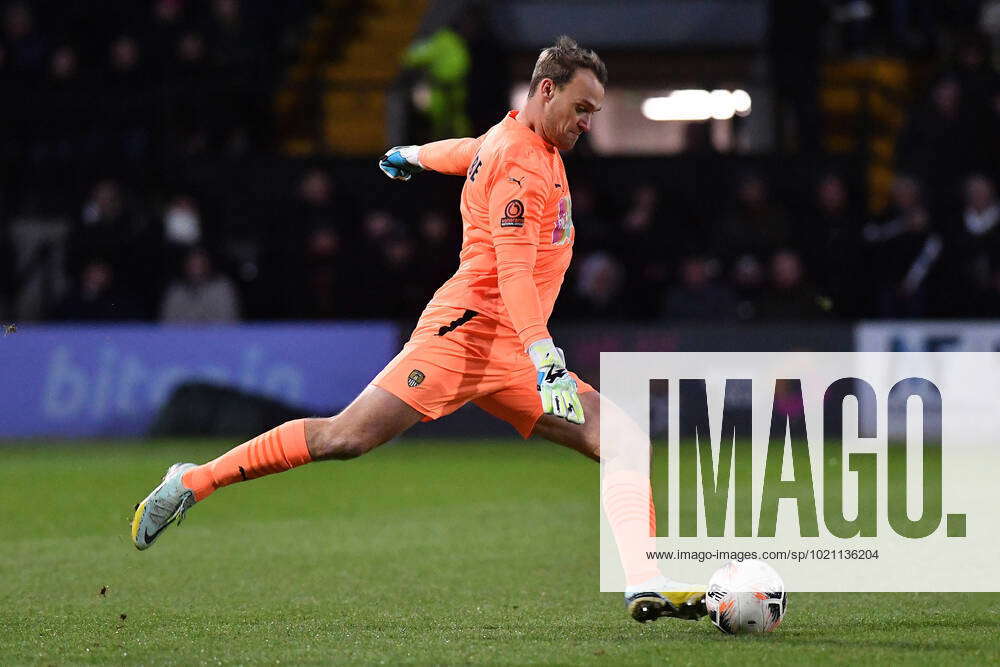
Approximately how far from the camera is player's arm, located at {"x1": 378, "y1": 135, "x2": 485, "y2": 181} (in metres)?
6.75

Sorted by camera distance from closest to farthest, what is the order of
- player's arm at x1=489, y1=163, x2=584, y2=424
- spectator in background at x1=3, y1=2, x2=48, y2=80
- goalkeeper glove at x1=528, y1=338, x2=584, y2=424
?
goalkeeper glove at x1=528, y1=338, x2=584, y2=424, player's arm at x1=489, y1=163, x2=584, y2=424, spectator in background at x1=3, y1=2, x2=48, y2=80

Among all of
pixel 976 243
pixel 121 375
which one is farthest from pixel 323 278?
pixel 976 243

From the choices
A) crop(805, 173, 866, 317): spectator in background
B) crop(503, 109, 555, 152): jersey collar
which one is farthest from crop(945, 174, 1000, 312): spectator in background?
crop(503, 109, 555, 152): jersey collar

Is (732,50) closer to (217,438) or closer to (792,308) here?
(792,308)

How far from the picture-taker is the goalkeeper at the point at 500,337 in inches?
241

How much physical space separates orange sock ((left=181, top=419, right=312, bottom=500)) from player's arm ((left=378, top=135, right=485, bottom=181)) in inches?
49.1

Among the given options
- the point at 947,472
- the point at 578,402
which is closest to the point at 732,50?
the point at 947,472

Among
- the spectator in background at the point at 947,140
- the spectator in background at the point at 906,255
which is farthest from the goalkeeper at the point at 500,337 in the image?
the spectator in background at the point at 947,140

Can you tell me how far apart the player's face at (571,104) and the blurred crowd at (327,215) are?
9317 mm

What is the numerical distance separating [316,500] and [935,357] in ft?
20.3

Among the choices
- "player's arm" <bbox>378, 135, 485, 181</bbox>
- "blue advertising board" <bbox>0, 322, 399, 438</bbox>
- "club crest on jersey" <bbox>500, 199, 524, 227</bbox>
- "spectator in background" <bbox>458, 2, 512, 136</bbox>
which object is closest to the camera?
"club crest on jersey" <bbox>500, 199, 524, 227</bbox>

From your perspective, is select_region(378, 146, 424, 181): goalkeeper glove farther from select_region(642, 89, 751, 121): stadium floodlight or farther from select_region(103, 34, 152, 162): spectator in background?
select_region(642, 89, 751, 121): stadium floodlight

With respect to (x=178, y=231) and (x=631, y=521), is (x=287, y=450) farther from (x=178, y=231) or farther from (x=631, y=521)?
(x=178, y=231)

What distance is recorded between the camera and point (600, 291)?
1566cm
